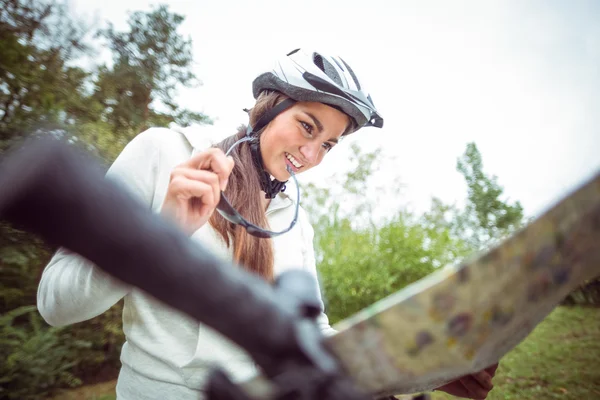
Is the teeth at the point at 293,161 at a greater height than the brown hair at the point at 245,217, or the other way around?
the teeth at the point at 293,161

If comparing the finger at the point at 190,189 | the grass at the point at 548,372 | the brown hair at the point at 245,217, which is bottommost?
the grass at the point at 548,372

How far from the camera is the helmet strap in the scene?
2242 millimetres

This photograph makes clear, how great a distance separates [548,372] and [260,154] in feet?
29.5

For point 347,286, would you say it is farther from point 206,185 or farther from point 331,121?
point 206,185

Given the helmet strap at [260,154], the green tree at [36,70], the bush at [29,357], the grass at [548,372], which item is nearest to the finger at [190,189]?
the helmet strap at [260,154]

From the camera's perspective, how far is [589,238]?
0.59 m

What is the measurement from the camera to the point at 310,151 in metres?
2.30

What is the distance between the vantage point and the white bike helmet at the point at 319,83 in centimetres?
234

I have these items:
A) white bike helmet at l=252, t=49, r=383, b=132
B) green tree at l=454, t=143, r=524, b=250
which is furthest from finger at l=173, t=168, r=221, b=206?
green tree at l=454, t=143, r=524, b=250

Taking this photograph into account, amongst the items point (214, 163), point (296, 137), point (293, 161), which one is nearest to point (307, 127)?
point (296, 137)

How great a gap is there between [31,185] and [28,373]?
6949mm

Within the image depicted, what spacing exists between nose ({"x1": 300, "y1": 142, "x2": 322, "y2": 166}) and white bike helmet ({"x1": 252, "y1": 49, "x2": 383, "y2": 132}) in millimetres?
350

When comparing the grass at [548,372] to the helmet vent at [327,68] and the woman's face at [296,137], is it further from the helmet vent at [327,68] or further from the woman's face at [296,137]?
the helmet vent at [327,68]

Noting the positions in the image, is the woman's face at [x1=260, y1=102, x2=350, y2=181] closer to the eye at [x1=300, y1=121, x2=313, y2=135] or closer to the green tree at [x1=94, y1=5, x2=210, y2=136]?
the eye at [x1=300, y1=121, x2=313, y2=135]
